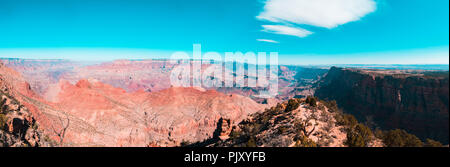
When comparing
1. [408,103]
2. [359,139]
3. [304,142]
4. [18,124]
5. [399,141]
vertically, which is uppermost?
[359,139]

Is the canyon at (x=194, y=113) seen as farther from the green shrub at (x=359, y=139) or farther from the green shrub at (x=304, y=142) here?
the green shrub at (x=359, y=139)

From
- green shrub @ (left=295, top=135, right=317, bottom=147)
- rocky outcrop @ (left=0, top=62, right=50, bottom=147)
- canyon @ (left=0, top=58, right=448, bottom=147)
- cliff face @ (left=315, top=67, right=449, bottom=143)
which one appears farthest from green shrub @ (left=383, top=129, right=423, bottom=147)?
rocky outcrop @ (left=0, top=62, right=50, bottom=147)

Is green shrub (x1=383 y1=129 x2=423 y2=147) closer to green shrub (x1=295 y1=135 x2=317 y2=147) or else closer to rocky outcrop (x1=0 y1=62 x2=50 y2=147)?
green shrub (x1=295 y1=135 x2=317 y2=147)

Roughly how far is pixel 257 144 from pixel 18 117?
30478 millimetres

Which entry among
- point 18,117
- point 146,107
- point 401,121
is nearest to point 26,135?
point 18,117

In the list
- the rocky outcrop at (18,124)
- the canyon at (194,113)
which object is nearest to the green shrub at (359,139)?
the canyon at (194,113)

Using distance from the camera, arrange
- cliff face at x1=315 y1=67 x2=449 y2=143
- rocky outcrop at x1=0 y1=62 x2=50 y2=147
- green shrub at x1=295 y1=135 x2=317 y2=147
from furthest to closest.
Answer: cliff face at x1=315 y1=67 x2=449 y2=143
rocky outcrop at x1=0 y1=62 x2=50 y2=147
green shrub at x1=295 y1=135 x2=317 y2=147

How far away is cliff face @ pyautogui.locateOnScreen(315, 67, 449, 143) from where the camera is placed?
1293 inches

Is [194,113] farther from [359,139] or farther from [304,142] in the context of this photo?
[359,139]

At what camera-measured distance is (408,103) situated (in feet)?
142

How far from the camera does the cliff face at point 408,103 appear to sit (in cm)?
3284

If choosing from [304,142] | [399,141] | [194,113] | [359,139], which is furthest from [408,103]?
[194,113]
